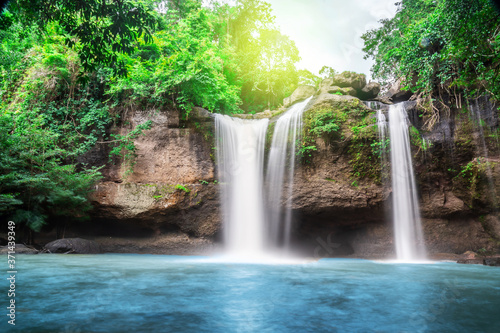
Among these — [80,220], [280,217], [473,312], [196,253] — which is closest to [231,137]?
[280,217]

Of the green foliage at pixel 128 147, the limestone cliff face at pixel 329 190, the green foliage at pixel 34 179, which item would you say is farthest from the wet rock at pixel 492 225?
the green foliage at pixel 34 179

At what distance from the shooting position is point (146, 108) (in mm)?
13031

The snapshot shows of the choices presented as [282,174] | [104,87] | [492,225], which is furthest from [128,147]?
[492,225]

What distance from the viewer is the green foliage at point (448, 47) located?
5250 millimetres

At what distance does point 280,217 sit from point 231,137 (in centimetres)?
399

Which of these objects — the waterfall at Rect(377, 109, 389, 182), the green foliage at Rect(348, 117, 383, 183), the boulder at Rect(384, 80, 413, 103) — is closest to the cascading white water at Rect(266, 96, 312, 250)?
the green foliage at Rect(348, 117, 383, 183)

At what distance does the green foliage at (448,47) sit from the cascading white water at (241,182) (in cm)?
619

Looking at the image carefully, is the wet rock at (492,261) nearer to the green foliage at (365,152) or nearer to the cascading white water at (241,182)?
the green foliage at (365,152)

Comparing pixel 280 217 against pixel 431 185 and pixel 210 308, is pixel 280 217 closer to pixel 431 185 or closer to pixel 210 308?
pixel 431 185

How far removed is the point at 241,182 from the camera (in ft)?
40.1

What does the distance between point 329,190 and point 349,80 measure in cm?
615

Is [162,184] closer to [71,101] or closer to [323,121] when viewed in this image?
[71,101]

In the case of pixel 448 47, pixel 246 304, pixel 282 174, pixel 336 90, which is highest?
pixel 336 90

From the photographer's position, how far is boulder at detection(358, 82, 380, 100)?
14476mm
